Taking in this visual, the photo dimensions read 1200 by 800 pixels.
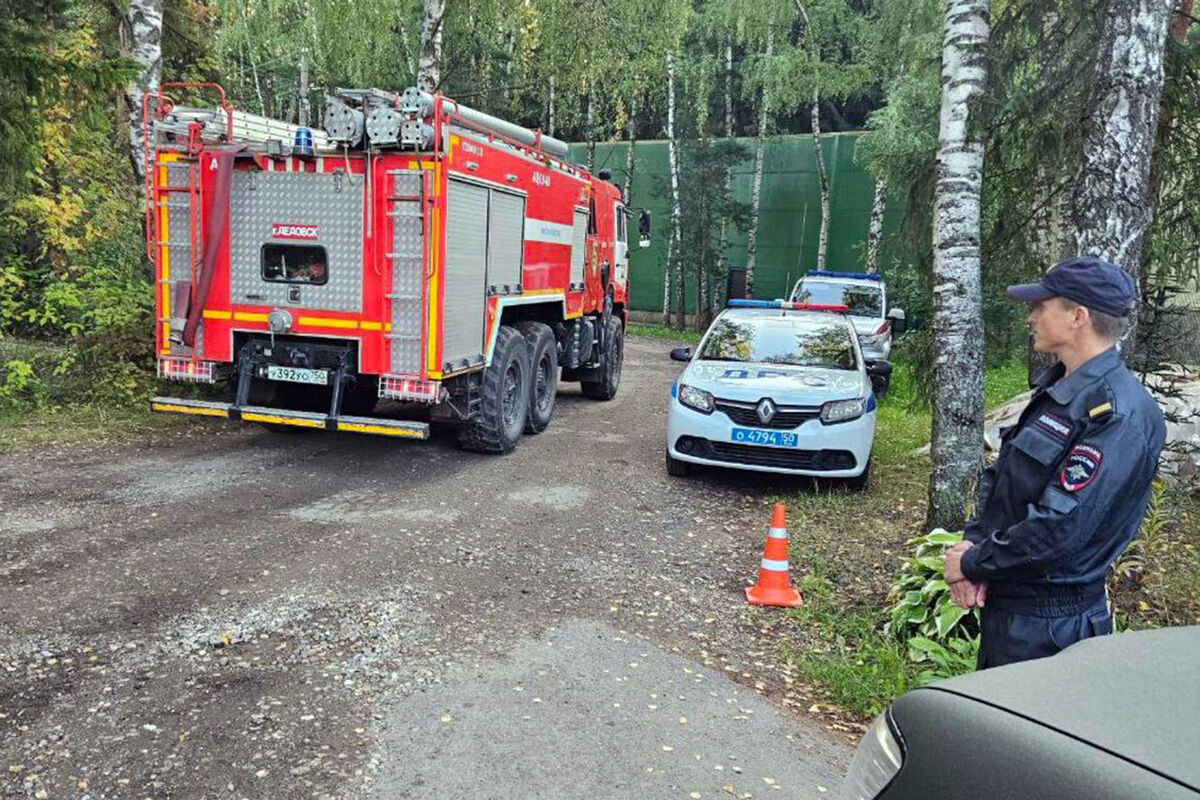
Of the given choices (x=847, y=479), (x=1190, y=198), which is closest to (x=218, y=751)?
(x=847, y=479)

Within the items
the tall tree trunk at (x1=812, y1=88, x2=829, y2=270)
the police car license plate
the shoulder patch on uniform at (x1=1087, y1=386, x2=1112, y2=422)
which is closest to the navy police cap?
the shoulder patch on uniform at (x1=1087, y1=386, x2=1112, y2=422)

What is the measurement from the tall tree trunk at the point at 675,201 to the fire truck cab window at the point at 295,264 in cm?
1741

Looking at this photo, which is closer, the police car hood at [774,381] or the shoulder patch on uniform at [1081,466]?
the shoulder patch on uniform at [1081,466]

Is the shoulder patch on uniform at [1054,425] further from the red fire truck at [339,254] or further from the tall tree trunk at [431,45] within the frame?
the tall tree trunk at [431,45]

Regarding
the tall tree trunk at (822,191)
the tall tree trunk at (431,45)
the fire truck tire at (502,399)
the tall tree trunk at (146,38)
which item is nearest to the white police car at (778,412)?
the fire truck tire at (502,399)

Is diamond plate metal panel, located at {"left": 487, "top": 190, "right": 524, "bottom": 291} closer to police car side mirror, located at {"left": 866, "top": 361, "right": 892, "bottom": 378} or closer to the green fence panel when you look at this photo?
police car side mirror, located at {"left": 866, "top": 361, "right": 892, "bottom": 378}

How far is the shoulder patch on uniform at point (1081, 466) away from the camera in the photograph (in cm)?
253

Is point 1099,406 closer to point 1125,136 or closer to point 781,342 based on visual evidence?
point 1125,136

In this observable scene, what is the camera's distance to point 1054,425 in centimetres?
265

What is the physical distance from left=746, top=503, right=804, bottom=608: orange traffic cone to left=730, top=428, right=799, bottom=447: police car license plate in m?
2.27

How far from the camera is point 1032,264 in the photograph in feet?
Result: 24.3

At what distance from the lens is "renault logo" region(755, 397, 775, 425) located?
7.75 meters

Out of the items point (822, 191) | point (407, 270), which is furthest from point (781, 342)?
point (822, 191)

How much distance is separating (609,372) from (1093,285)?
10797 mm
